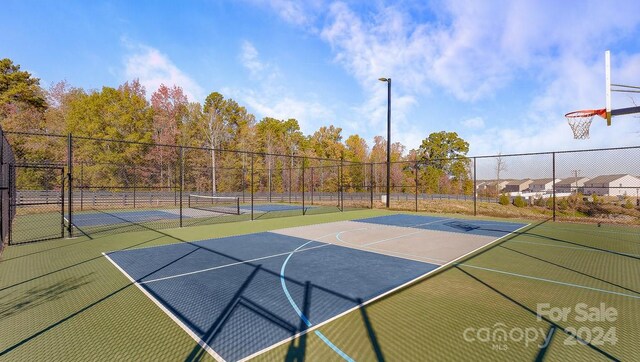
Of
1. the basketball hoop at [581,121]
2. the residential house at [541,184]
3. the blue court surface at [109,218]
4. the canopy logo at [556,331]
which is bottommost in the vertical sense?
the blue court surface at [109,218]

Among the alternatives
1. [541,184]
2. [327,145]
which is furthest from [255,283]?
[541,184]

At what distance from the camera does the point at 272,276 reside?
5.55 m

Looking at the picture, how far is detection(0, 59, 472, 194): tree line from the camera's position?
25.1 meters

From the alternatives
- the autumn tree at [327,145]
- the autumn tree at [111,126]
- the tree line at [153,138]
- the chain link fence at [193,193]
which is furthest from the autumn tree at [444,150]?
the autumn tree at [111,126]

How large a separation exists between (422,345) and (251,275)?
344 cm

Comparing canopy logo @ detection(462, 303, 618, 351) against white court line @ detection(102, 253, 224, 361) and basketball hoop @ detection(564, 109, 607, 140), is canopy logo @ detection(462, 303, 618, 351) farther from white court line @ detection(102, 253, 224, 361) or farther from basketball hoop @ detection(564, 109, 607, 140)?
basketball hoop @ detection(564, 109, 607, 140)

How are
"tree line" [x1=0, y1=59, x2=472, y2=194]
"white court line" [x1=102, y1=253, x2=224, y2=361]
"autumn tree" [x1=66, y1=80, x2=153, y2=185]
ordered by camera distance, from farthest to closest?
1. "autumn tree" [x1=66, y1=80, x2=153, y2=185]
2. "tree line" [x1=0, y1=59, x2=472, y2=194]
3. "white court line" [x1=102, y1=253, x2=224, y2=361]

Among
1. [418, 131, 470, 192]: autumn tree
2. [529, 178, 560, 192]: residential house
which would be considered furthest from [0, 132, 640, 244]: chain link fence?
[529, 178, 560, 192]: residential house

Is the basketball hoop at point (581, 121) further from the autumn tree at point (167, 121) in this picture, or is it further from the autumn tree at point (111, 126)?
the autumn tree at point (111, 126)

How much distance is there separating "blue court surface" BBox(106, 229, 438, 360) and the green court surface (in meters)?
0.24

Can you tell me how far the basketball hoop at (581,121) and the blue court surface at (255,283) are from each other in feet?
27.6

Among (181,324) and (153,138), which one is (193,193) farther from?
(181,324)

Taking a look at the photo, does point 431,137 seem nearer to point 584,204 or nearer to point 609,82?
point 584,204

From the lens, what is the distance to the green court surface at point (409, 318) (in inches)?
120
